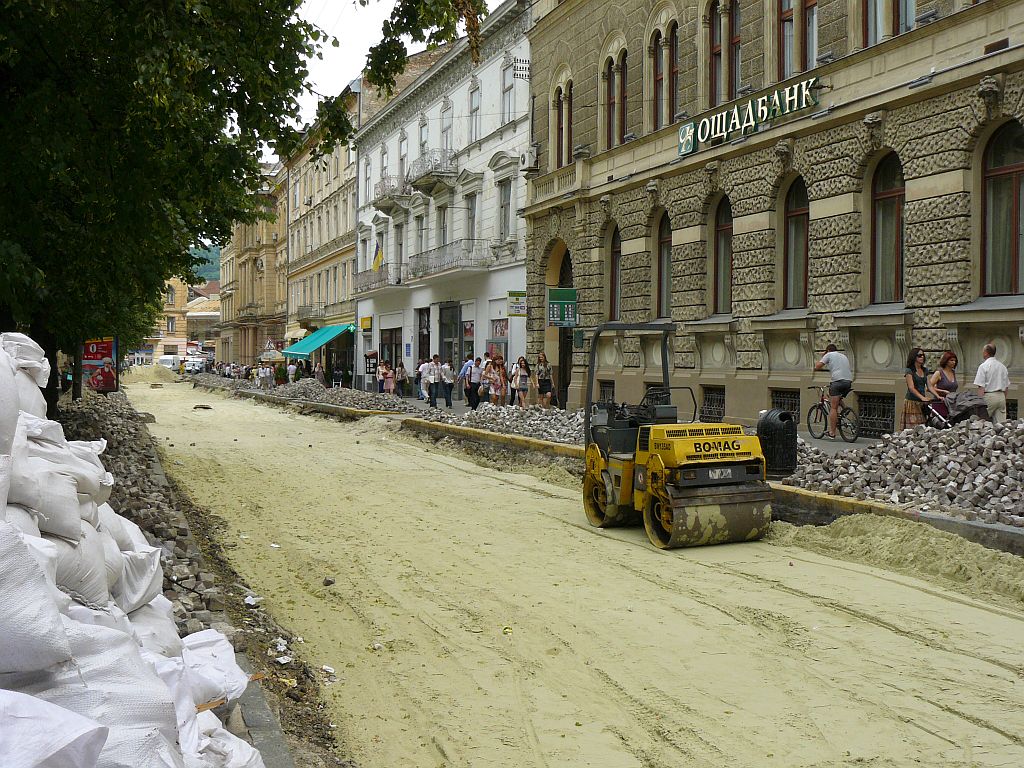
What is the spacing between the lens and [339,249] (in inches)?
2100

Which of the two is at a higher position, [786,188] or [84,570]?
[786,188]

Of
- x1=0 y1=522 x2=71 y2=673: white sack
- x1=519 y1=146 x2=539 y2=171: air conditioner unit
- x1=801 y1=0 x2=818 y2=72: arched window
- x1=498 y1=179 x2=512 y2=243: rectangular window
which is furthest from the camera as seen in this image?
x1=498 y1=179 x2=512 y2=243: rectangular window

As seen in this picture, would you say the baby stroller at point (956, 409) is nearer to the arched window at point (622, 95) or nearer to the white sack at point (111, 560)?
the white sack at point (111, 560)

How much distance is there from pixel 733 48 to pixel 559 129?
8.56m

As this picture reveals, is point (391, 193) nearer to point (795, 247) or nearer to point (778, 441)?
point (795, 247)

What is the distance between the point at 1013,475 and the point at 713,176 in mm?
12954

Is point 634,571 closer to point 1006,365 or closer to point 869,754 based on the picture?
point 869,754

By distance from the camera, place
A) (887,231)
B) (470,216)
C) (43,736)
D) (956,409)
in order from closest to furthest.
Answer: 1. (43,736)
2. (956,409)
3. (887,231)
4. (470,216)

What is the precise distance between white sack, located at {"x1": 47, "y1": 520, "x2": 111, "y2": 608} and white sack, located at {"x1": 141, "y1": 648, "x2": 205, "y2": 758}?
319mm

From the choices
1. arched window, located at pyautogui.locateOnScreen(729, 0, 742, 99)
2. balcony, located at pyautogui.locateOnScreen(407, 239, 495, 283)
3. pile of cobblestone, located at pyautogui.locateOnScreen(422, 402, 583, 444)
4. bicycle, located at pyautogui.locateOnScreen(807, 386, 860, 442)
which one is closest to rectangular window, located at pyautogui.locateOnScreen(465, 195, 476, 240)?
balcony, located at pyautogui.locateOnScreen(407, 239, 495, 283)

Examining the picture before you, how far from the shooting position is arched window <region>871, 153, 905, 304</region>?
16.5m

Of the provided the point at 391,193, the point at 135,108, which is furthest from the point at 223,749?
the point at 391,193

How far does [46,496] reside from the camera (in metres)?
3.86

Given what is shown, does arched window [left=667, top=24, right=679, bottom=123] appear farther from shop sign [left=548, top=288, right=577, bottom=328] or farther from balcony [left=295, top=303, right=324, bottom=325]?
balcony [left=295, top=303, right=324, bottom=325]
